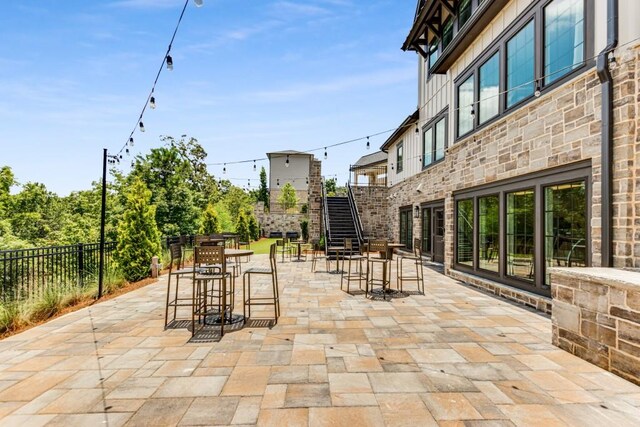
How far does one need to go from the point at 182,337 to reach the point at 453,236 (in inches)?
265

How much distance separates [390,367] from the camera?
3.03 meters

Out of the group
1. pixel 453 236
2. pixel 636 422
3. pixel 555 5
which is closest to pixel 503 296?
pixel 453 236

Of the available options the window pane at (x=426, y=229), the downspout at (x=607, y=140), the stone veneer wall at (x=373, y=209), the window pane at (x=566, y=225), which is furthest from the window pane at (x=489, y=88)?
the stone veneer wall at (x=373, y=209)

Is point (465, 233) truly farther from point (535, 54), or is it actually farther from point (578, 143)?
point (535, 54)

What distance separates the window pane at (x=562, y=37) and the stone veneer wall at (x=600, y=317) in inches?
122

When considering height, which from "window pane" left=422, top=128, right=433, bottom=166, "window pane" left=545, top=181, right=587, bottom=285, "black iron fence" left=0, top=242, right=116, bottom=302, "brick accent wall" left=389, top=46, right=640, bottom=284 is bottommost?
"black iron fence" left=0, top=242, right=116, bottom=302

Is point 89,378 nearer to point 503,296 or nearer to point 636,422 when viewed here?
point 636,422

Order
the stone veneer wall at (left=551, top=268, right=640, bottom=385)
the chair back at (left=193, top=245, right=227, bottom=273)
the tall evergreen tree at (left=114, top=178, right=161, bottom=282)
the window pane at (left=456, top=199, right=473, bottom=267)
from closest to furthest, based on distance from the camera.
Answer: the stone veneer wall at (left=551, top=268, right=640, bottom=385)
the chair back at (left=193, top=245, right=227, bottom=273)
the window pane at (left=456, top=199, right=473, bottom=267)
the tall evergreen tree at (left=114, top=178, right=161, bottom=282)

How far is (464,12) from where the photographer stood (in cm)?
802

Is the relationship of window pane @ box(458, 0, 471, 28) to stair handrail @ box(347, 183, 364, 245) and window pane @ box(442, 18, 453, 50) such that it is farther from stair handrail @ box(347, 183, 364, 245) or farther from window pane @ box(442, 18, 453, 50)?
stair handrail @ box(347, 183, 364, 245)

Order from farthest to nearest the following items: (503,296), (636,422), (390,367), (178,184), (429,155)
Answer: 1. (178,184)
2. (429,155)
3. (503,296)
4. (390,367)
5. (636,422)

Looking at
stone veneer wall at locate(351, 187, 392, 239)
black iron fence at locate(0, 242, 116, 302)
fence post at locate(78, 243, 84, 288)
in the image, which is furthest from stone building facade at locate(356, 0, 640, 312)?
fence post at locate(78, 243, 84, 288)

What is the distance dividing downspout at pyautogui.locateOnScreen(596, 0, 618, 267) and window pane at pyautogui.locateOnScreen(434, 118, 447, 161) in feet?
18.6

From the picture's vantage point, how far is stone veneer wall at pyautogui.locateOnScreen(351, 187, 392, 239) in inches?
645
